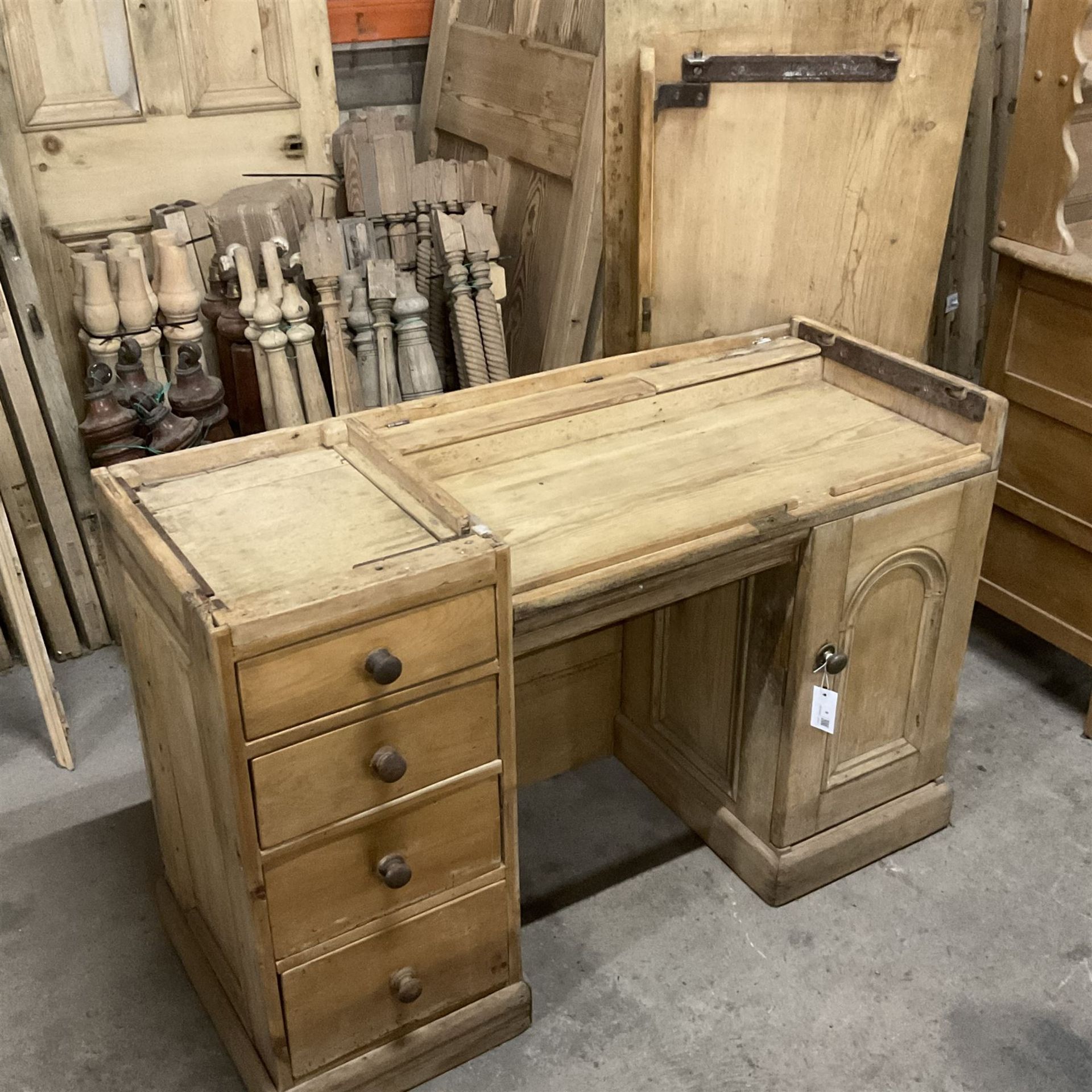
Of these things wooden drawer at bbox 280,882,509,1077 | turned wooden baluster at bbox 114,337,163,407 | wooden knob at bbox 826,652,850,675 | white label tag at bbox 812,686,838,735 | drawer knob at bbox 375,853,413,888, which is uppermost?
turned wooden baluster at bbox 114,337,163,407

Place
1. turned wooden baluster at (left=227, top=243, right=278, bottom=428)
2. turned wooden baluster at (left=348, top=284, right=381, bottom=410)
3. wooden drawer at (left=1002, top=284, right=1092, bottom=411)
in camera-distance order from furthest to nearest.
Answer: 1. turned wooden baluster at (left=348, top=284, right=381, bottom=410)
2. turned wooden baluster at (left=227, top=243, right=278, bottom=428)
3. wooden drawer at (left=1002, top=284, right=1092, bottom=411)

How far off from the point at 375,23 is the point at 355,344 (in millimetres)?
1110

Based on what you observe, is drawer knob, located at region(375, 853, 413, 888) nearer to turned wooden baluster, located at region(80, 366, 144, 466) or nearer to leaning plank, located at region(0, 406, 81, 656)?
turned wooden baluster, located at region(80, 366, 144, 466)

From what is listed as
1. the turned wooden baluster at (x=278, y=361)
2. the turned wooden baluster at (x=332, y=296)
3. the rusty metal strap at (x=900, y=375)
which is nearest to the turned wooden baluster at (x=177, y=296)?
the turned wooden baluster at (x=278, y=361)

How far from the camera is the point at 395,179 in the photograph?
315 cm

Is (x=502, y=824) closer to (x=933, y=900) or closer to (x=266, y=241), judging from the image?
(x=933, y=900)

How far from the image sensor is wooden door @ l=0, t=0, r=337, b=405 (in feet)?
9.58

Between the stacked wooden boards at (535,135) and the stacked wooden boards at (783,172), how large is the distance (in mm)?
564

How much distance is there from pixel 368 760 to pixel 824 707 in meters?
0.90

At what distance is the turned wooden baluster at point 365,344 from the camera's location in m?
2.96

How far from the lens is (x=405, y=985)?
1846mm

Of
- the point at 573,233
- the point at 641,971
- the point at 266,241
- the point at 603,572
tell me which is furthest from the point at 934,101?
the point at 641,971

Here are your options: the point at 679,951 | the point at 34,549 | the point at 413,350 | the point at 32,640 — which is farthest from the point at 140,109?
the point at 679,951

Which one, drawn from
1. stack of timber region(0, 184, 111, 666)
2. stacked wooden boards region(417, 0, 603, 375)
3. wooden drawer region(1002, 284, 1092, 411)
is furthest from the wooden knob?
stack of timber region(0, 184, 111, 666)
